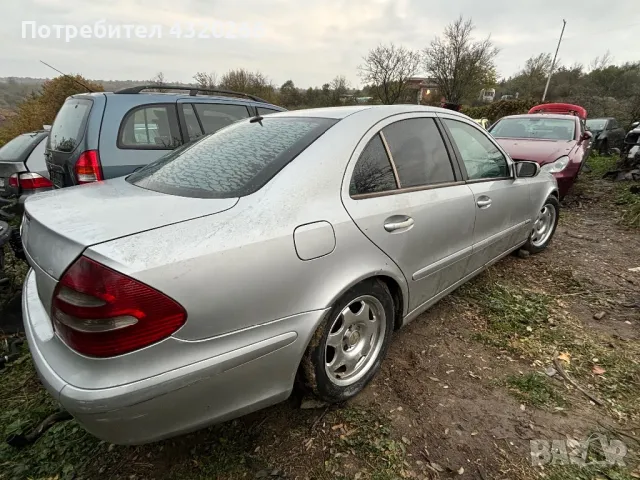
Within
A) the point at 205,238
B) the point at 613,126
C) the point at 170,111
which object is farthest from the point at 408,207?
the point at 613,126

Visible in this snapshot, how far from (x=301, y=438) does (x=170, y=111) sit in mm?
3740

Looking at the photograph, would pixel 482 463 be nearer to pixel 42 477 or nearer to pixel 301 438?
pixel 301 438

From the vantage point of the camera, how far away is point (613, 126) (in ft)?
37.8

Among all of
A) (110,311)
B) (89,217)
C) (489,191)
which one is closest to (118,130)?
(89,217)

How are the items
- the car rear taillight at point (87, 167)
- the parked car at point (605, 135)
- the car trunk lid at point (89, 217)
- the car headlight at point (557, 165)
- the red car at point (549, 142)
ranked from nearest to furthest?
the car trunk lid at point (89, 217)
the car rear taillight at point (87, 167)
the car headlight at point (557, 165)
the red car at point (549, 142)
the parked car at point (605, 135)

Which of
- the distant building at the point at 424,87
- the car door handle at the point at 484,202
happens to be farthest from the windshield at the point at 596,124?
the distant building at the point at 424,87

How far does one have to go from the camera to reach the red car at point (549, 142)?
549cm

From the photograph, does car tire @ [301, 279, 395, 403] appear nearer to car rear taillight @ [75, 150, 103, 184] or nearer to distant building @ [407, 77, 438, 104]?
car rear taillight @ [75, 150, 103, 184]

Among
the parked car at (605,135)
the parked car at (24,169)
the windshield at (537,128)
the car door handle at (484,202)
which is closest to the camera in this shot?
the car door handle at (484,202)

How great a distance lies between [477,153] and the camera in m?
2.90

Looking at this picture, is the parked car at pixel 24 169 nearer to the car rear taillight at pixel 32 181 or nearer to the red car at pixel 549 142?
the car rear taillight at pixel 32 181

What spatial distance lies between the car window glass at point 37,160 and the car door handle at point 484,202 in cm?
525

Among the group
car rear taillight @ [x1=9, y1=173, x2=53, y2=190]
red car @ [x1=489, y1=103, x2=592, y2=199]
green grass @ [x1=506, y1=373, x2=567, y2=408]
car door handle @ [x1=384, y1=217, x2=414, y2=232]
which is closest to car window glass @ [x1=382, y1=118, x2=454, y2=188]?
car door handle @ [x1=384, y1=217, x2=414, y2=232]

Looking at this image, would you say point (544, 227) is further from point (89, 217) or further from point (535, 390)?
point (89, 217)
